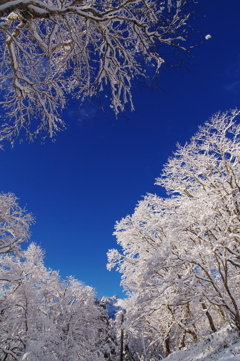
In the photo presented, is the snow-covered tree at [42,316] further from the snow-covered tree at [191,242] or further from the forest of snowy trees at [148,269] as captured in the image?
the snow-covered tree at [191,242]

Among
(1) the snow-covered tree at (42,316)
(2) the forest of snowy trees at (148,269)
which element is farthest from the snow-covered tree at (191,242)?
(1) the snow-covered tree at (42,316)

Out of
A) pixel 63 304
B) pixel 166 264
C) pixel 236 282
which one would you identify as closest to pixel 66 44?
pixel 166 264

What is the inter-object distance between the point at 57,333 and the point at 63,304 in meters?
2.63

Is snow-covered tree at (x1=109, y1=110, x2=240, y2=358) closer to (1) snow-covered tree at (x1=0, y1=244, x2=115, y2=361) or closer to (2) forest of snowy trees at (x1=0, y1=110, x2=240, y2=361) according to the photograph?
(2) forest of snowy trees at (x1=0, y1=110, x2=240, y2=361)

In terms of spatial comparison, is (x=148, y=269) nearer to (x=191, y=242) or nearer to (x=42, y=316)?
(x=191, y=242)

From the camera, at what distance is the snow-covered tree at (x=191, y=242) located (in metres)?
5.42

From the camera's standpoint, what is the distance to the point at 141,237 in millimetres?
12797

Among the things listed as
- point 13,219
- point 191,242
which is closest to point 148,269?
point 191,242

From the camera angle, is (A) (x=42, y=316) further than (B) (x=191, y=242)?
Yes

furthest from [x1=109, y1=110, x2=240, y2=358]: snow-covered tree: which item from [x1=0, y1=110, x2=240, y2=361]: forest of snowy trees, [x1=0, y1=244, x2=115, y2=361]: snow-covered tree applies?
[x1=0, y1=244, x2=115, y2=361]: snow-covered tree

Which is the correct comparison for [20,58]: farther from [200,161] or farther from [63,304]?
[63,304]

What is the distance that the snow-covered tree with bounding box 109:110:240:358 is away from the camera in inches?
213

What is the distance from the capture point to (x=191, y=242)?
6.53 m

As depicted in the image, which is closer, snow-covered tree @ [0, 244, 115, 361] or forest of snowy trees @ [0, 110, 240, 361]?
forest of snowy trees @ [0, 110, 240, 361]
